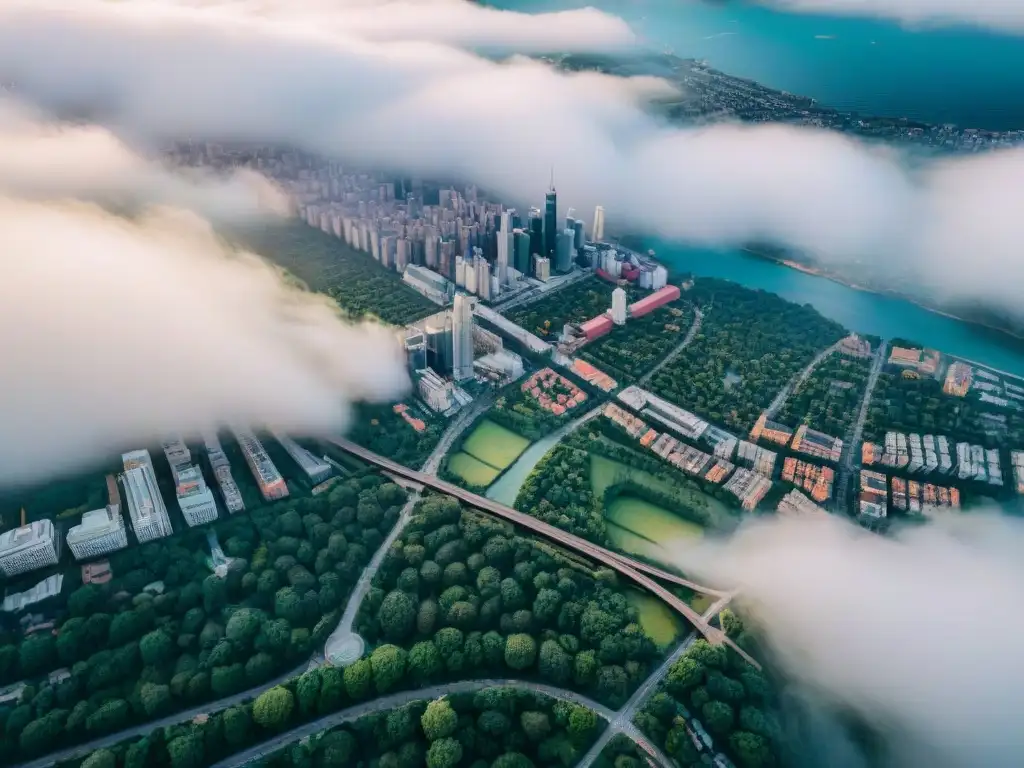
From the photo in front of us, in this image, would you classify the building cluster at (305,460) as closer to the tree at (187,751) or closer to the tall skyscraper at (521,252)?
the tree at (187,751)

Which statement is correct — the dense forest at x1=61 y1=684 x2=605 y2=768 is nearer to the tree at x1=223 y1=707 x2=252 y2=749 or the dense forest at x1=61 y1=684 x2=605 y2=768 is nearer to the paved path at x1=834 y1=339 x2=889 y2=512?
the tree at x1=223 y1=707 x2=252 y2=749

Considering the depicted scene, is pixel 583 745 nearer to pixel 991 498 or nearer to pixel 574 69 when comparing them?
pixel 991 498

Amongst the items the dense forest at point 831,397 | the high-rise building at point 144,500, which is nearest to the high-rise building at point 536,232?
the dense forest at point 831,397

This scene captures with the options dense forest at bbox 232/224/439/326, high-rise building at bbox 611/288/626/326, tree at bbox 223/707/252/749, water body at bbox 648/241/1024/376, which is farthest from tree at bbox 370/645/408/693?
water body at bbox 648/241/1024/376

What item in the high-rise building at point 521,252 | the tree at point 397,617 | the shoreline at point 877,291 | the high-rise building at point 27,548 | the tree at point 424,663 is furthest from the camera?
the high-rise building at point 521,252

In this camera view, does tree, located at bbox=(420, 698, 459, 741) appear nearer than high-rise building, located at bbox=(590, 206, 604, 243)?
Yes

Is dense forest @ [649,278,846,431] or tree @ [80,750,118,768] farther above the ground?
dense forest @ [649,278,846,431]

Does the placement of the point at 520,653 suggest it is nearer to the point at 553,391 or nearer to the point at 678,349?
the point at 553,391

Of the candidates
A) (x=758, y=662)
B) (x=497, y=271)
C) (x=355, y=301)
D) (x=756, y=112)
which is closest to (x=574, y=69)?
(x=756, y=112)
